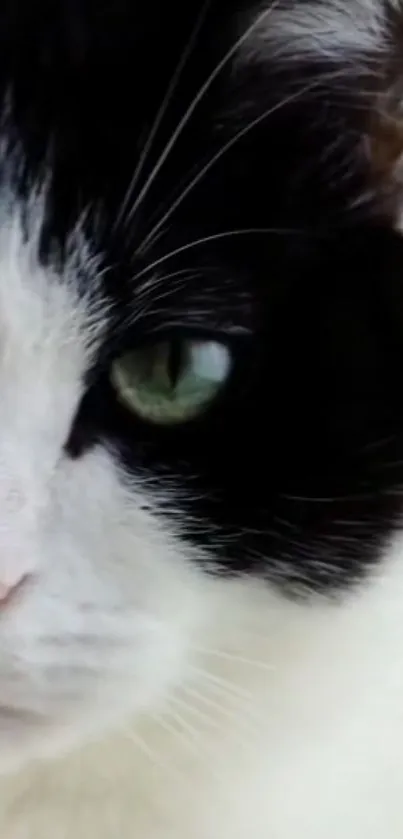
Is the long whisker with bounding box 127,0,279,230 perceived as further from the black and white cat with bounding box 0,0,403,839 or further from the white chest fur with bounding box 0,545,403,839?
the white chest fur with bounding box 0,545,403,839

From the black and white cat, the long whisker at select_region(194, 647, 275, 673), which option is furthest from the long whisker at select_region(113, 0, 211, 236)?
the long whisker at select_region(194, 647, 275, 673)

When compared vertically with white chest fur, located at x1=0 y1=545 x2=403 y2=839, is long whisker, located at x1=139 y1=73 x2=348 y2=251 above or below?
above

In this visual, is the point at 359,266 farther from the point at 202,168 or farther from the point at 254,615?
the point at 254,615

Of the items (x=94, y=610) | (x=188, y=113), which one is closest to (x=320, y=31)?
(x=188, y=113)

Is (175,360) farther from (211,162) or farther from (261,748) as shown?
(261,748)

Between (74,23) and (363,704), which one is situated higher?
(74,23)

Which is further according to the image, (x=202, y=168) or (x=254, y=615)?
(x=254, y=615)

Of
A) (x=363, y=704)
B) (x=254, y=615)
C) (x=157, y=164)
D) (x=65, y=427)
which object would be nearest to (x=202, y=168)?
(x=157, y=164)
